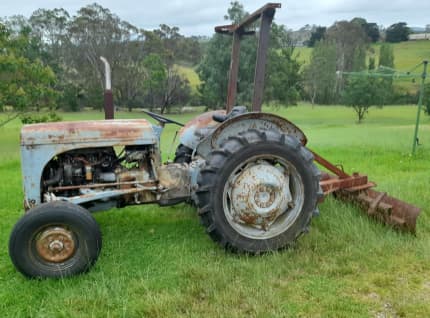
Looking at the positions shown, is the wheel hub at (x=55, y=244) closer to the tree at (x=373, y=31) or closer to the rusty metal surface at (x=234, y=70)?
the rusty metal surface at (x=234, y=70)

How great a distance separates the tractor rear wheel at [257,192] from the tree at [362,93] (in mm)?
28688

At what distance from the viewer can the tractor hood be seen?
3307 mm

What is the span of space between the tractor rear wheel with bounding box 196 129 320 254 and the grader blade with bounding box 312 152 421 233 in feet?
2.00

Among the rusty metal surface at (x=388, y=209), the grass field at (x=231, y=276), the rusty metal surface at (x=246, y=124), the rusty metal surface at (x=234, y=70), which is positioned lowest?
the grass field at (x=231, y=276)

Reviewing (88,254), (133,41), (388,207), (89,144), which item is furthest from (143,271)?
(133,41)

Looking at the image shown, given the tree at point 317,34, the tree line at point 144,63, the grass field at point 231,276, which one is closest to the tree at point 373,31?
the tree at point 317,34

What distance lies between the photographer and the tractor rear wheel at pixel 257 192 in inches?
131

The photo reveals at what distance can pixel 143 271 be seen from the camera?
124 inches

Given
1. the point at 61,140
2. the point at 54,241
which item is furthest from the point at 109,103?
the point at 54,241

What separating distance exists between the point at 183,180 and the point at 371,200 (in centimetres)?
195

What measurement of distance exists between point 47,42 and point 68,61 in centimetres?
202

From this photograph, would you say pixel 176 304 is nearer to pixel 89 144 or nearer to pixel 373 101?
pixel 89 144

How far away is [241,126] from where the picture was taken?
366 cm

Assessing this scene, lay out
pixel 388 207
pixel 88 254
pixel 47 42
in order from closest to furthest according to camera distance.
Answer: pixel 88 254, pixel 388 207, pixel 47 42
